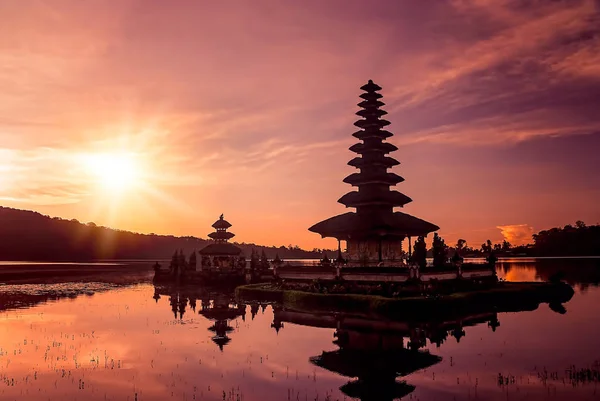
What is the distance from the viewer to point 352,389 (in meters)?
17.0

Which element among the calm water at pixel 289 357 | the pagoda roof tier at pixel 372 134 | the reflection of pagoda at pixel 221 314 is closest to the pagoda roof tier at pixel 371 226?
the pagoda roof tier at pixel 372 134

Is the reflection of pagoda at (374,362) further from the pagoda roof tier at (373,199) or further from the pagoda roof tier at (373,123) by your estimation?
the pagoda roof tier at (373,123)

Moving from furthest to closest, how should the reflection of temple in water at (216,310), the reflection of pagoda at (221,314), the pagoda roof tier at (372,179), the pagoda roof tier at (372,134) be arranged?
1. the pagoda roof tier at (372,134)
2. the pagoda roof tier at (372,179)
3. the reflection of temple in water at (216,310)
4. the reflection of pagoda at (221,314)

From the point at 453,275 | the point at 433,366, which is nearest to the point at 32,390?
the point at 433,366

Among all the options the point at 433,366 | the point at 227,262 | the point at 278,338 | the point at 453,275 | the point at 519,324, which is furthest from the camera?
the point at 227,262

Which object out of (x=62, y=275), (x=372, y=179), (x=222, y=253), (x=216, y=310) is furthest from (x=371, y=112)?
(x=62, y=275)

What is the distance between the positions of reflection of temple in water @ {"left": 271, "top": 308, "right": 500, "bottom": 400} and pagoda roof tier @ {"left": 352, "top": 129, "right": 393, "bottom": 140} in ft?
81.9

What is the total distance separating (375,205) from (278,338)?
90.6 feet

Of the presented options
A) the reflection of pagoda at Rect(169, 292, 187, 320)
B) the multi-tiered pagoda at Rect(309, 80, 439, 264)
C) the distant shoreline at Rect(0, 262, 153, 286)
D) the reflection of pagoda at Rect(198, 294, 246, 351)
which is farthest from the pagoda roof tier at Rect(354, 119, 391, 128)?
the distant shoreline at Rect(0, 262, 153, 286)

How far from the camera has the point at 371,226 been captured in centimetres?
4828

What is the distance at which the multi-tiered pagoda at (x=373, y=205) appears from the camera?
49.8 metres

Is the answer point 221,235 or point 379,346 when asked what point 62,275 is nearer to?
point 221,235

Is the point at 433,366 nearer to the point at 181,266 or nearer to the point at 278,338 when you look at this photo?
the point at 278,338

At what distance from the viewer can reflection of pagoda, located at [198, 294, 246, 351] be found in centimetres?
2799
